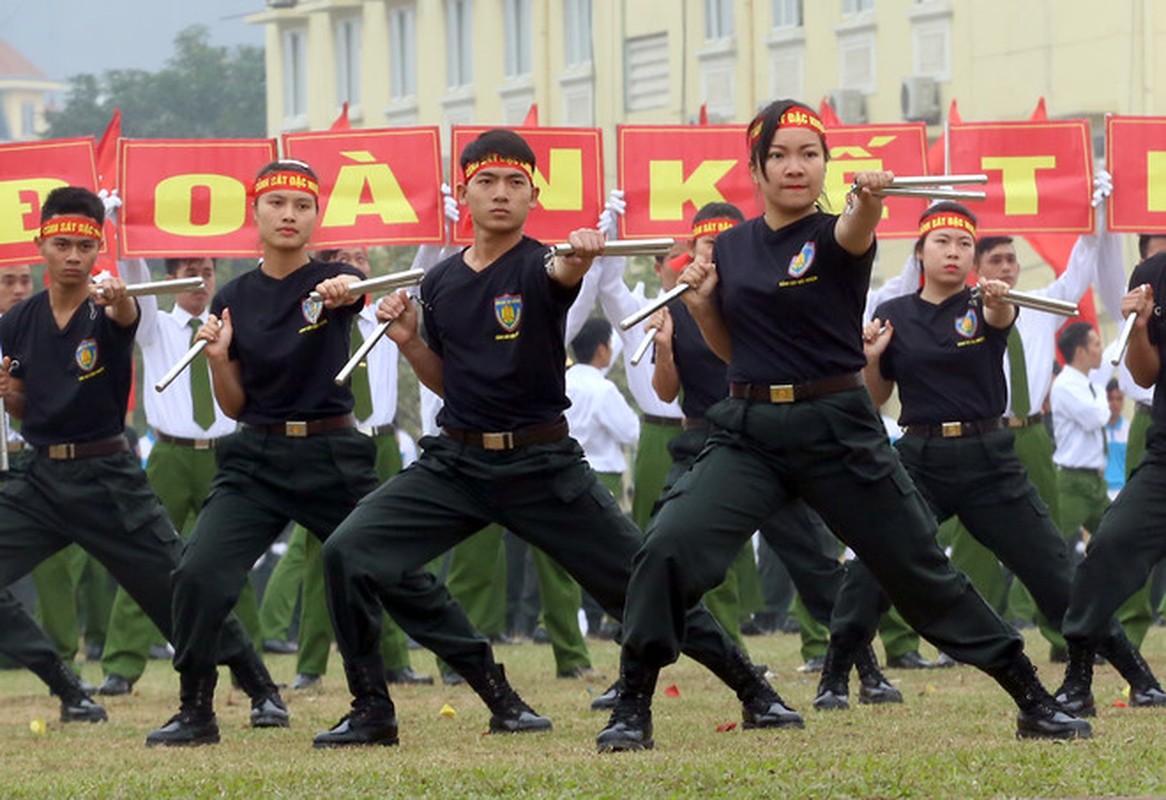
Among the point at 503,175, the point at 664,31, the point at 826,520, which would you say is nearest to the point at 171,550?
the point at 503,175

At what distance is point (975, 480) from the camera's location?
12922 millimetres

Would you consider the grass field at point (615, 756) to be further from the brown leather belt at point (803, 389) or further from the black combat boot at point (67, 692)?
the brown leather belt at point (803, 389)

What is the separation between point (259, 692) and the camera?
12219mm

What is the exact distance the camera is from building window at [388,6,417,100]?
48594mm

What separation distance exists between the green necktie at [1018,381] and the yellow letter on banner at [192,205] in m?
4.12

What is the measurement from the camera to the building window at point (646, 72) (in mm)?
41562

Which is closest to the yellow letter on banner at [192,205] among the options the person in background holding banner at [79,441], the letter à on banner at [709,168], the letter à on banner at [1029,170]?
the letter à on banner at [709,168]

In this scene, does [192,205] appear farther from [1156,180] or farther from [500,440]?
[500,440]

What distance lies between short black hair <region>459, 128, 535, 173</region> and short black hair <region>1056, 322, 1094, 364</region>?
915cm

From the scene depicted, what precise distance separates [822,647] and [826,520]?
16.0ft

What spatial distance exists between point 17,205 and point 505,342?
5.25 meters

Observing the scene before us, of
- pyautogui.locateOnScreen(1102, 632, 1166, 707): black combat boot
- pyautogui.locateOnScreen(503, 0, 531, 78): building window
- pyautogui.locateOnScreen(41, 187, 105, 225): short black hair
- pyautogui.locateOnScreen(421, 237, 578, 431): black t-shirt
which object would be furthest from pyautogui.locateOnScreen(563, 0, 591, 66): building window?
pyautogui.locateOnScreen(421, 237, 578, 431): black t-shirt

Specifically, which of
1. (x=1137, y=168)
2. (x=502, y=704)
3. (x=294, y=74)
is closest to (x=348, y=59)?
(x=294, y=74)

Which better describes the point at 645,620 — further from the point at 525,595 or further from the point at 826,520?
the point at 525,595
